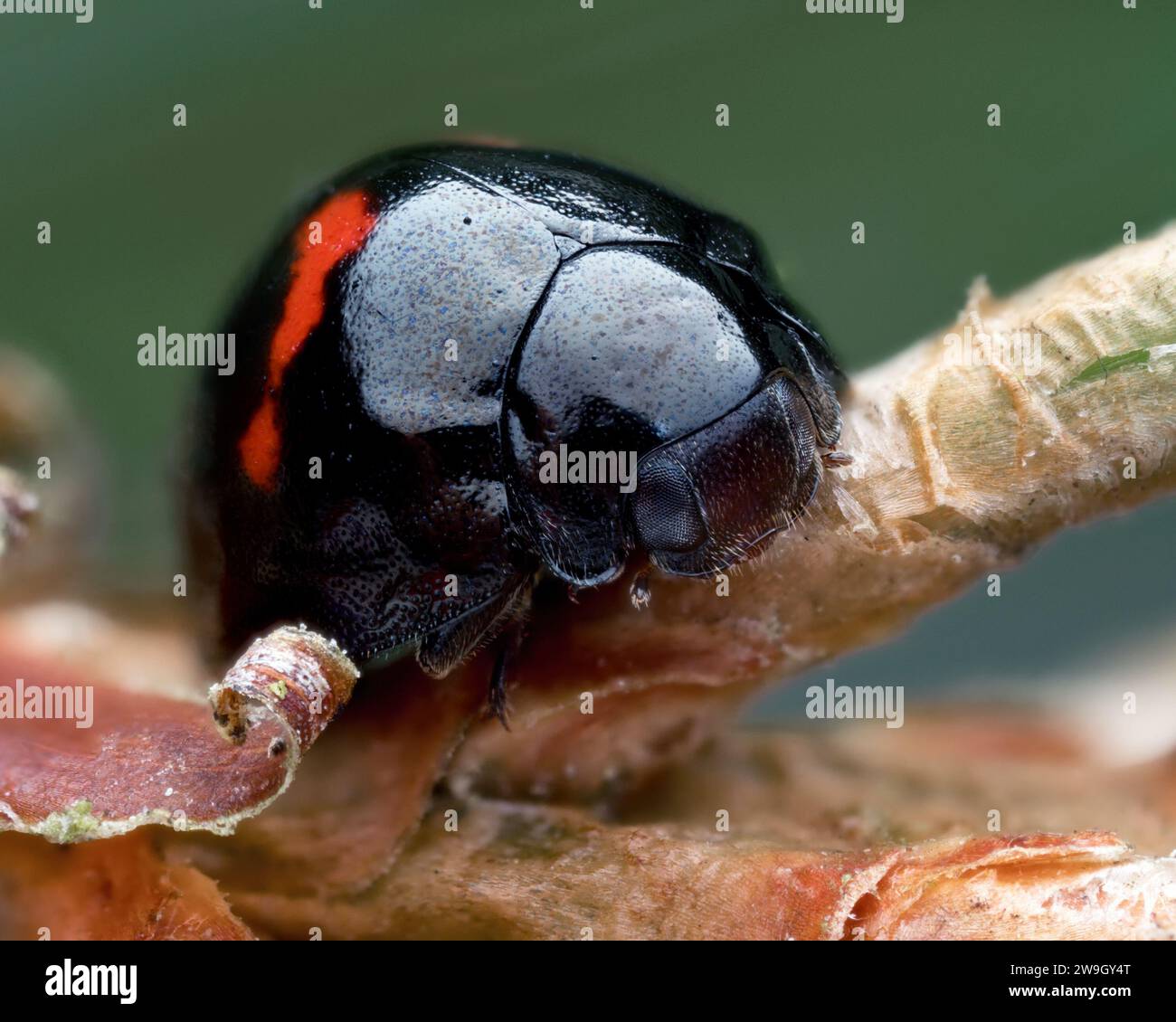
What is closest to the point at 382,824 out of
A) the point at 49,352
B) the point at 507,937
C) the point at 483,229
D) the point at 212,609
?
the point at 507,937

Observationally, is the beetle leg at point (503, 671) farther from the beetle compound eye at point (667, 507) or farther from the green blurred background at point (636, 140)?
the green blurred background at point (636, 140)

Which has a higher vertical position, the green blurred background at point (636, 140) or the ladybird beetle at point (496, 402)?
the green blurred background at point (636, 140)

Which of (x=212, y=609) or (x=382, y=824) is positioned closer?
(x=382, y=824)

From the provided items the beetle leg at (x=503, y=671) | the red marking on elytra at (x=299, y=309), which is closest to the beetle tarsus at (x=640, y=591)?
the beetle leg at (x=503, y=671)

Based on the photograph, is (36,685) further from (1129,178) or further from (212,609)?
(1129,178)

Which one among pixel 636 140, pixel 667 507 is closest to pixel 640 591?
pixel 667 507

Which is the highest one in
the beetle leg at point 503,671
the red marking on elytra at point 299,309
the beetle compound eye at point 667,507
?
the red marking on elytra at point 299,309
